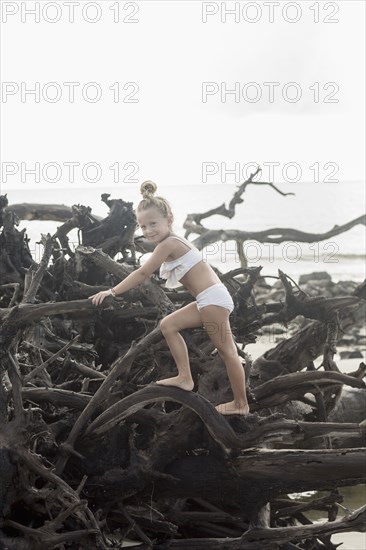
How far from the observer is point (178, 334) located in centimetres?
411

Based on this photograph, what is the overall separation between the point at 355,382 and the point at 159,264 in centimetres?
132

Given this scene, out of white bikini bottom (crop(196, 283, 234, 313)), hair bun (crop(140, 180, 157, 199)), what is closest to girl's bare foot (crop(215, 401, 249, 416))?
white bikini bottom (crop(196, 283, 234, 313))

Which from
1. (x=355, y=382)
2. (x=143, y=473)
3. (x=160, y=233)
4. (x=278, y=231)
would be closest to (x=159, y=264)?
(x=160, y=233)

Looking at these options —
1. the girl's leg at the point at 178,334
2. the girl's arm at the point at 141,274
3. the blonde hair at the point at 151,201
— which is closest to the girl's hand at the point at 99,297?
the girl's arm at the point at 141,274

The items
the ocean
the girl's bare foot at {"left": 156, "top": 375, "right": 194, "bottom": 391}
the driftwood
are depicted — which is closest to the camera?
the driftwood

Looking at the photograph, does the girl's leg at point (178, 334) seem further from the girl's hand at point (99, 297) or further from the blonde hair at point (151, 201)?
the blonde hair at point (151, 201)

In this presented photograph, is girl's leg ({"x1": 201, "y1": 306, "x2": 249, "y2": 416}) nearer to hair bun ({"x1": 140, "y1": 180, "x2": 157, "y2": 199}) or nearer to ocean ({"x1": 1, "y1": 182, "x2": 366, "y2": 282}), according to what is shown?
hair bun ({"x1": 140, "y1": 180, "x2": 157, "y2": 199})

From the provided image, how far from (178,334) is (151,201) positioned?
2.16ft

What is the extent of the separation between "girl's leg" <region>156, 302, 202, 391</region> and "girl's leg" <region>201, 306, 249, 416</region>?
0.06 meters

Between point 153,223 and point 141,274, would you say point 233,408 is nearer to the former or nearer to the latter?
point 141,274

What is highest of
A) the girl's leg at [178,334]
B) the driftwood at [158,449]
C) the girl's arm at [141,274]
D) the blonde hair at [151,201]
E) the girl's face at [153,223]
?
the blonde hair at [151,201]

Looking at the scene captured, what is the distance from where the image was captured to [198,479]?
166 inches

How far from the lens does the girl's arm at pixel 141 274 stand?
13.2 ft

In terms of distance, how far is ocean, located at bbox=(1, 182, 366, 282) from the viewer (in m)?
32.4
